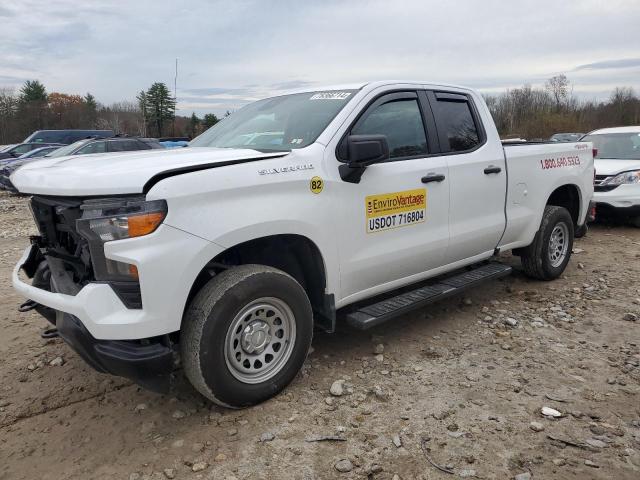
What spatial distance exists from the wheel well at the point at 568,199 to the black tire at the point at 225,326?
3921 millimetres

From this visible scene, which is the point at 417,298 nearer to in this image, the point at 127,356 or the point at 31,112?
the point at 127,356

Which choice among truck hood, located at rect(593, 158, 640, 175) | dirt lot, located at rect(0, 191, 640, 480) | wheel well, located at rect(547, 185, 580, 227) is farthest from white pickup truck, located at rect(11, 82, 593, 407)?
truck hood, located at rect(593, 158, 640, 175)

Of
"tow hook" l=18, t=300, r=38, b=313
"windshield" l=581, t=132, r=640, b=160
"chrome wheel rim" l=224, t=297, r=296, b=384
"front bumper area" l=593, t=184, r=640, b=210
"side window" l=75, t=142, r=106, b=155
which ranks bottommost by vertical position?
"chrome wheel rim" l=224, t=297, r=296, b=384

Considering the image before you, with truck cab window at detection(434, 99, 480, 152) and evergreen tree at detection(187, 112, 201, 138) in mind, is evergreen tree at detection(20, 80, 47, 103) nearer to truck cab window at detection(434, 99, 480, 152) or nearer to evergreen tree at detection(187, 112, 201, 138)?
evergreen tree at detection(187, 112, 201, 138)

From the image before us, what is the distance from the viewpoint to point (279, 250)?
3506 mm

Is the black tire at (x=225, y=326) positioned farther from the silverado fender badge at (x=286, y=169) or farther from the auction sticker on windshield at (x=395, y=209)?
the auction sticker on windshield at (x=395, y=209)

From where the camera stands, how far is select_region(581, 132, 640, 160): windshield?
934 centimetres

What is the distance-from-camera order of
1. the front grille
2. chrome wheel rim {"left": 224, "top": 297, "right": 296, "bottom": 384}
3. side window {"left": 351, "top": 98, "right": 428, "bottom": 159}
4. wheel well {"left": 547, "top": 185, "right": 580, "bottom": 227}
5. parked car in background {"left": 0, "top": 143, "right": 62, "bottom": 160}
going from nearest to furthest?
the front grille → chrome wheel rim {"left": 224, "top": 297, "right": 296, "bottom": 384} → side window {"left": 351, "top": 98, "right": 428, "bottom": 159} → wheel well {"left": 547, "top": 185, "right": 580, "bottom": 227} → parked car in background {"left": 0, "top": 143, "right": 62, "bottom": 160}

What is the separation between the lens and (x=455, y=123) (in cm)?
445

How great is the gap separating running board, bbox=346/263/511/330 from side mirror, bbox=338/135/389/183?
3.12ft

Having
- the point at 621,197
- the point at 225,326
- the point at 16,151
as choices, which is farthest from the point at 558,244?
the point at 16,151

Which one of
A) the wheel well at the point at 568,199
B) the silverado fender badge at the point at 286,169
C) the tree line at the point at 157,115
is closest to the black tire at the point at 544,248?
the wheel well at the point at 568,199

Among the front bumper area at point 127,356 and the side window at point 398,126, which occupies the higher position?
the side window at point 398,126

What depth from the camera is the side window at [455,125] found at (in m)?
4.27
